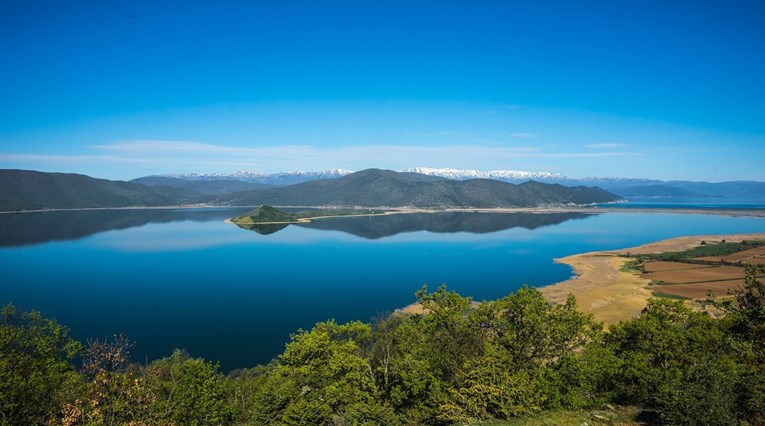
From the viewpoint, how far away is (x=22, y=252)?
128 metres

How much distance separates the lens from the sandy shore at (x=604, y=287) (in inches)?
2454

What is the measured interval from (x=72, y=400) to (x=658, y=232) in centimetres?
20418

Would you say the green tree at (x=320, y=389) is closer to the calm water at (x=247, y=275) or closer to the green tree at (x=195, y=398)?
the green tree at (x=195, y=398)

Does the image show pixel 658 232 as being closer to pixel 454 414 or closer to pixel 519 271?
pixel 519 271

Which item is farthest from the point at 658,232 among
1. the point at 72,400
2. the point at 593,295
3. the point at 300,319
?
the point at 72,400

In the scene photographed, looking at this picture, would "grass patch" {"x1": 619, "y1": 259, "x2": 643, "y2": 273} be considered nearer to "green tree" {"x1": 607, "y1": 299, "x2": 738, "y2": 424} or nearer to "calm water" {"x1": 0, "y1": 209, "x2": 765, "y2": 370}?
"calm water" {"x1": 0, "y1": 209, "x2": 765, "y2": 370}

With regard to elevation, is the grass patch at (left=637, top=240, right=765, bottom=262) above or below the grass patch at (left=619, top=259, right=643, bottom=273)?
above

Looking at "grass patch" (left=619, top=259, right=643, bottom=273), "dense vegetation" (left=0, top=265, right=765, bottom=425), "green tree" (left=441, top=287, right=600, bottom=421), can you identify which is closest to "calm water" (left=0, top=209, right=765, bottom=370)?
"grass patch" (left=619, top=259, right=643, bottom=273)

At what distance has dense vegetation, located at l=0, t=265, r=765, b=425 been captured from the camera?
57.1ft

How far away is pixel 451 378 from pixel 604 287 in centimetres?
6791

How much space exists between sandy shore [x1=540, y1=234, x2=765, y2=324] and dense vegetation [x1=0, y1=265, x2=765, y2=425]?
35.0 meters

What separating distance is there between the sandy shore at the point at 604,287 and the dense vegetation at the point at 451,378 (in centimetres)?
3501

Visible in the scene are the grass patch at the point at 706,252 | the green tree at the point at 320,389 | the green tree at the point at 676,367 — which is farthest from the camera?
the grass patch at the point at 706,252

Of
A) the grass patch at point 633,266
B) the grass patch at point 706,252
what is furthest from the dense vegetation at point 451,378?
the grass patch at point 706,252
